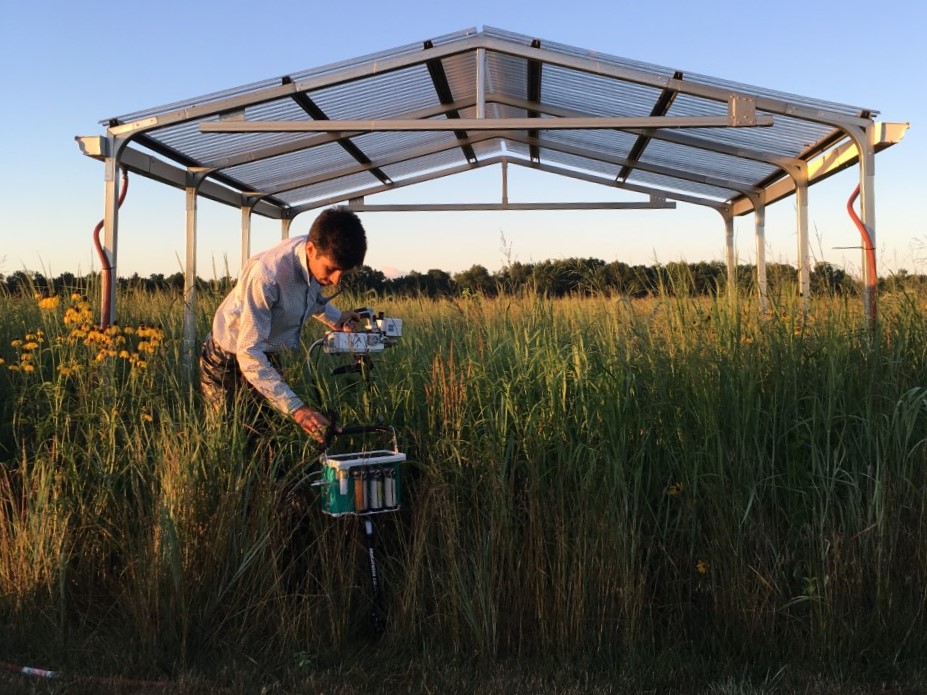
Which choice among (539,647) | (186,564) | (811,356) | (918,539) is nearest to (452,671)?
(539,647)

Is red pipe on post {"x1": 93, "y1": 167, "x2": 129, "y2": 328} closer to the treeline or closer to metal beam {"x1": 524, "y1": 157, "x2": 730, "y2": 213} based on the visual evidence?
the treeline

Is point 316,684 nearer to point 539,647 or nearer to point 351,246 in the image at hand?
point 539,647

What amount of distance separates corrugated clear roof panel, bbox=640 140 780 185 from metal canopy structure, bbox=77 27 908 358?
0.12 ft

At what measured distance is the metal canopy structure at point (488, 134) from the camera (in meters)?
6.68

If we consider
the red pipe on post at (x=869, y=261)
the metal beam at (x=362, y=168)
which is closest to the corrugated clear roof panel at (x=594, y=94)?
the metal beam at (x=362, y=168)

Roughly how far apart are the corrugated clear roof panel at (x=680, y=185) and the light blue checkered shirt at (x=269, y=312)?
791cm

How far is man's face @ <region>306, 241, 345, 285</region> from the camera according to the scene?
13.9 feet

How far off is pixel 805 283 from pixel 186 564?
4.61 m

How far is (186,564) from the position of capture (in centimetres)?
377

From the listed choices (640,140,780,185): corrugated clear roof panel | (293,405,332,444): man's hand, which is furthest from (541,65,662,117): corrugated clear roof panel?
(293,405,332,444): man's hand

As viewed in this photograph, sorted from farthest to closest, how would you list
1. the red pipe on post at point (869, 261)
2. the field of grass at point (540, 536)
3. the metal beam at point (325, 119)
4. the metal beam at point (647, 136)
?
the metal beam at point (647, 136) → the metal beam at point (325, 119) → the red pipe on post at point (869, 261) → the field of grass at point (540, 536)

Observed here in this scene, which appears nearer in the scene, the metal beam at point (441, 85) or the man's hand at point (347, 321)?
the man's hand at point (347, 321)

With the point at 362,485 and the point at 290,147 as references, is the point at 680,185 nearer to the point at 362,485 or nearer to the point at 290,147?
the point at 290,147

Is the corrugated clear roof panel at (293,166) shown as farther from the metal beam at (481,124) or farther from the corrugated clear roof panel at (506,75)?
the metal beam at (481,124)
